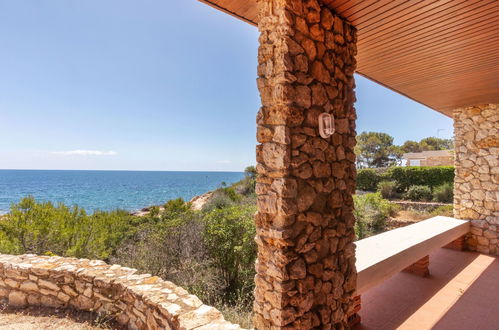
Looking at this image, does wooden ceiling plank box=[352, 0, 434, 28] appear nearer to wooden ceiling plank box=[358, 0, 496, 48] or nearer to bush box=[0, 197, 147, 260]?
wooden ceiling plank box=[358, 0, 496, 48]

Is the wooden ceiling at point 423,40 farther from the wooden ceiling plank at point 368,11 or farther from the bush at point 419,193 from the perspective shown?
the bush at point 419,193

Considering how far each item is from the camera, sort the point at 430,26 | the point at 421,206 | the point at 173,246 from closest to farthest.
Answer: the point at 430,26
the point at 173,246
the point at 421,206

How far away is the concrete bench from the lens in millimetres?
2505

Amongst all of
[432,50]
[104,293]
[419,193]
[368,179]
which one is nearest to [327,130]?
[432,50]

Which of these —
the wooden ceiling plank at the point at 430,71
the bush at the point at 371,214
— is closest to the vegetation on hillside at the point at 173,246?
the wooden ceiling plank at the point at 430,71

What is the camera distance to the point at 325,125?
166 centimetres

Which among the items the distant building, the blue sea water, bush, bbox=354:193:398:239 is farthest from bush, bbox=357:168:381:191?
the blue sea water

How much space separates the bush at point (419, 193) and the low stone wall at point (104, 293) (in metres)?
12.6

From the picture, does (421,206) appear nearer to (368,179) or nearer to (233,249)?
(368,179)

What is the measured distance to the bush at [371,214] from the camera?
7334 millimetres

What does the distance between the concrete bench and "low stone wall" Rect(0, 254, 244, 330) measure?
157 cm

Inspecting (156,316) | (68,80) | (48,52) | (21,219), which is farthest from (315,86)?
(68,80)

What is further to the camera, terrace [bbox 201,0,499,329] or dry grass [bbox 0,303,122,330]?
dry grass [bbox 0,303,122,330]

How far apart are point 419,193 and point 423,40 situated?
1169 cm
